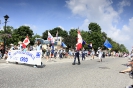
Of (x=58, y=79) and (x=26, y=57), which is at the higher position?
(x=26, y=57)

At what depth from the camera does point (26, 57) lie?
14.9 meters

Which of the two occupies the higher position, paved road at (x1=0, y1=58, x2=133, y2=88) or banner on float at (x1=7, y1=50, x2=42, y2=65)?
banner on float at (x1=7, y1=50, x2=42, y2=65)

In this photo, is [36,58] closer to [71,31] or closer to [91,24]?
[91,24]

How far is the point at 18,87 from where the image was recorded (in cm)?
662

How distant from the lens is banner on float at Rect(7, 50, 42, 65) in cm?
1393

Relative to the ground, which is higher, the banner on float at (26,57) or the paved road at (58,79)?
A: the banner on float at (26,57)

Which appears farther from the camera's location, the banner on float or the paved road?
the banner on float

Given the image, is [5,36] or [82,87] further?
[5,36]

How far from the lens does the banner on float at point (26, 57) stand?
13.9 metres

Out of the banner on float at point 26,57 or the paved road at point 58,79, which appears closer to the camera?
the paved road at point 58,79

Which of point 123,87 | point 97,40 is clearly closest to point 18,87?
point 123,87

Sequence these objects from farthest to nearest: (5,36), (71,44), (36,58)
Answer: (71,44) → (5,36) → (36,58)

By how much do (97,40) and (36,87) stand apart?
7476 centimetres

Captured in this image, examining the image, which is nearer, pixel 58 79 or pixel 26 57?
pixel 58 79
